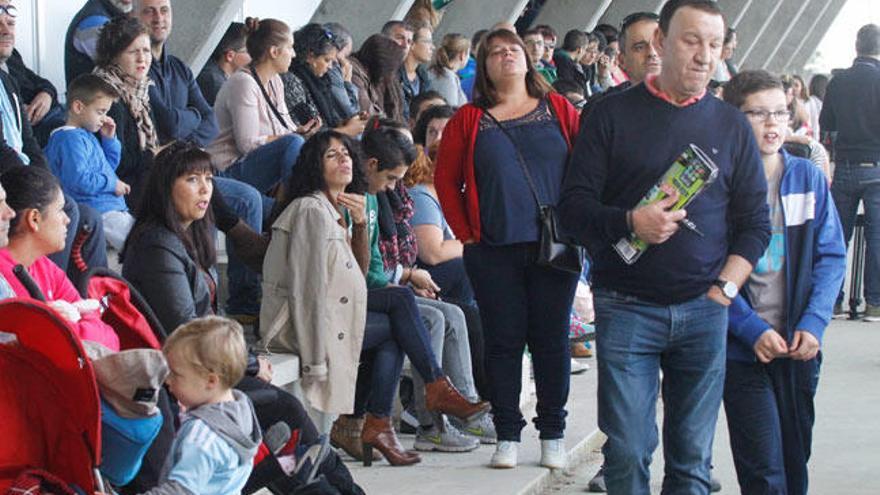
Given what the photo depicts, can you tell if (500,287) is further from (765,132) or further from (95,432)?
(95,432)

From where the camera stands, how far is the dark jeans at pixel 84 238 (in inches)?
277

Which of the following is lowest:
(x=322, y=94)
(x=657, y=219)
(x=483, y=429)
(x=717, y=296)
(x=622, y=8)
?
(x=483, y=429)

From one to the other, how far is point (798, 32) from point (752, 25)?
600 centimetres

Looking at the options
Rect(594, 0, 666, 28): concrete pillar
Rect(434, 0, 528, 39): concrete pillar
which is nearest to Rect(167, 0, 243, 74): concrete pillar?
Rect(434, 0, 528, 39): concrete pillar

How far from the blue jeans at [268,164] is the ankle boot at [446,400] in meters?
1.57

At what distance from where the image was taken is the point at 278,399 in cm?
659

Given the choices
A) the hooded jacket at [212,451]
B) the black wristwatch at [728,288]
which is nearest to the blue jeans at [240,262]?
the hooded jacket at [212,451]

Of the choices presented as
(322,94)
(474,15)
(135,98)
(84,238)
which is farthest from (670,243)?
(474,15)

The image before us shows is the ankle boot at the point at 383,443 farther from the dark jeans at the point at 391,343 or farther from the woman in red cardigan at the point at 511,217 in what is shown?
the woman in red cardigan at the point at 511,217

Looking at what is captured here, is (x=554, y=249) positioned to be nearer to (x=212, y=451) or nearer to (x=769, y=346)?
(x=769, y=346)

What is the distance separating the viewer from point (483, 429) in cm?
869

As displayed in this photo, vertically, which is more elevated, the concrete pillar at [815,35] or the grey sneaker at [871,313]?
the concrete pillar at [815,35]

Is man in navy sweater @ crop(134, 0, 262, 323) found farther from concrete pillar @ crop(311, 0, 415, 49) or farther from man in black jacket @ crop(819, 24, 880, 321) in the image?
man in black jacket @ crop(819, 24, 880, 321)

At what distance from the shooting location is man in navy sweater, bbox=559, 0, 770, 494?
5.56m
